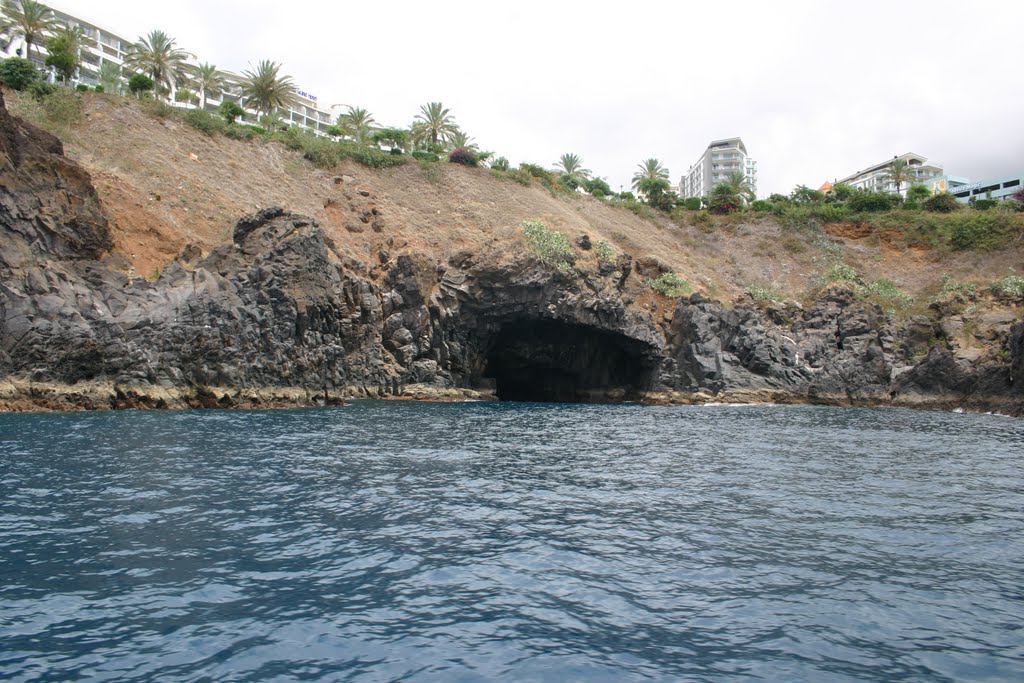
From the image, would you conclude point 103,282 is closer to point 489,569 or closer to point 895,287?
point 489,569

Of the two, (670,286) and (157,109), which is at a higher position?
(157,109)

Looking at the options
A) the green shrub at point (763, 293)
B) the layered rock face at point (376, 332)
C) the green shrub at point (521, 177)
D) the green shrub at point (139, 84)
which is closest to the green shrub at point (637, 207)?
the green shrub at point (521, 177)

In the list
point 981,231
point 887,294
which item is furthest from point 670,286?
point 981,231

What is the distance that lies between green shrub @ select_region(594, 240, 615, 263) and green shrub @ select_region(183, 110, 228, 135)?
35693 mm

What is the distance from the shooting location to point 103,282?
Result: 34.9m

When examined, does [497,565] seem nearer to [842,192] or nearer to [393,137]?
[393,137]

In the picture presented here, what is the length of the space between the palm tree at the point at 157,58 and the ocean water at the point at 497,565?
5861 centimetres

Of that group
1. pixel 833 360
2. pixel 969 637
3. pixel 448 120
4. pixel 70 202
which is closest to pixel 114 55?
pixel 448 120

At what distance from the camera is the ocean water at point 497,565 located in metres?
7.80

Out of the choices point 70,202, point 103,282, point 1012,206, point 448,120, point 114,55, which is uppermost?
point 114,55

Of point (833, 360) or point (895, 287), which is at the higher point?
point (895, 287)

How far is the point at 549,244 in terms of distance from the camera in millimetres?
53094

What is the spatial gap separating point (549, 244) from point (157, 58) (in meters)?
44.8

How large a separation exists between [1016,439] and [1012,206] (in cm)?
5481
